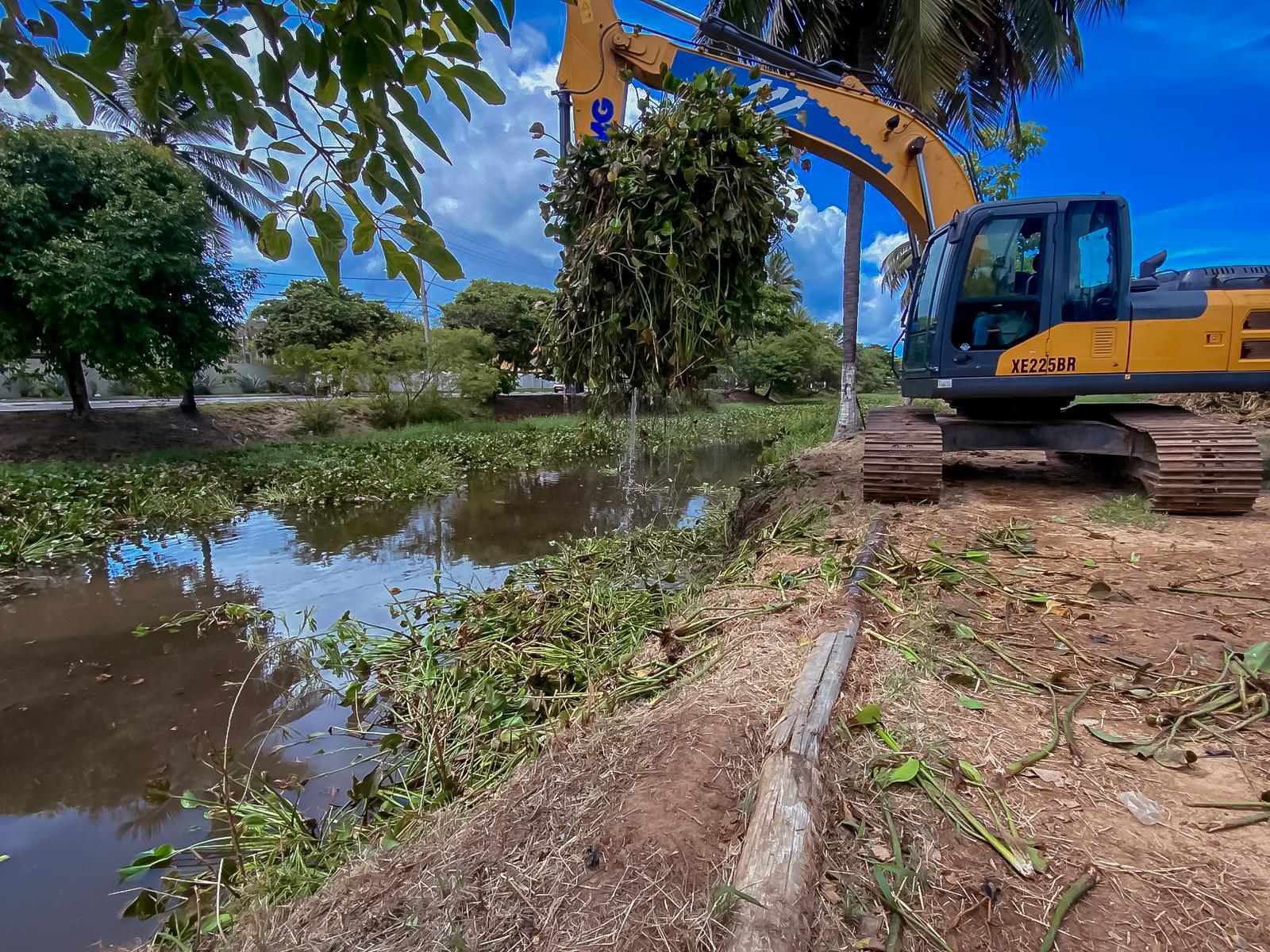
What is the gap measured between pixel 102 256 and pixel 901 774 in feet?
43.1

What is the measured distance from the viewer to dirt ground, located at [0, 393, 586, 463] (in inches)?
453

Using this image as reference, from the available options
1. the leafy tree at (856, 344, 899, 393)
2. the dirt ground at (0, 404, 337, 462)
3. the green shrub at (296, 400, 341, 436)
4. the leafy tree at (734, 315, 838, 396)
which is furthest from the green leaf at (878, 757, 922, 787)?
the leafy tree at (856, 344, 899, 393)

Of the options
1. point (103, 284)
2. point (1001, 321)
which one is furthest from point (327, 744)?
point (103, 284)

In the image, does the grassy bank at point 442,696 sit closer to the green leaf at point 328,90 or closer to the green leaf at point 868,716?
the green leaf at point 868,716

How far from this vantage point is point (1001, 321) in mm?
4957

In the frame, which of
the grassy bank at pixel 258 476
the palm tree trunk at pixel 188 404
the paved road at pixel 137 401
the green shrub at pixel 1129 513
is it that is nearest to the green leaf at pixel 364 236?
the grassy bank at pixel 258 476

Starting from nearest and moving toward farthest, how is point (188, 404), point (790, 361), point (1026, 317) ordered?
point (1026, 317) < point (188, 404) < point (790, 361)

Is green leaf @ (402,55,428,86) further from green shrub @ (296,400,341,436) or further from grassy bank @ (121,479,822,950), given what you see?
green shrub @ (296,400,341,436)

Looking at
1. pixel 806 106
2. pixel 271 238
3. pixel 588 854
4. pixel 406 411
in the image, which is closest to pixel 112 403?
pixel 406 411

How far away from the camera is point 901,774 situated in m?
1.76

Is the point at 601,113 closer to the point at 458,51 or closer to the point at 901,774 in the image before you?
the point at 458,51

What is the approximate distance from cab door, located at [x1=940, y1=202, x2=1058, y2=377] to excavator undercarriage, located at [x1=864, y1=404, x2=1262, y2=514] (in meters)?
0.70

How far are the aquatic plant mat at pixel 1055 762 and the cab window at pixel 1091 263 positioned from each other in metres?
2.25

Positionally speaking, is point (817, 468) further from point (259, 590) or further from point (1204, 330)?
point (259, 590)
